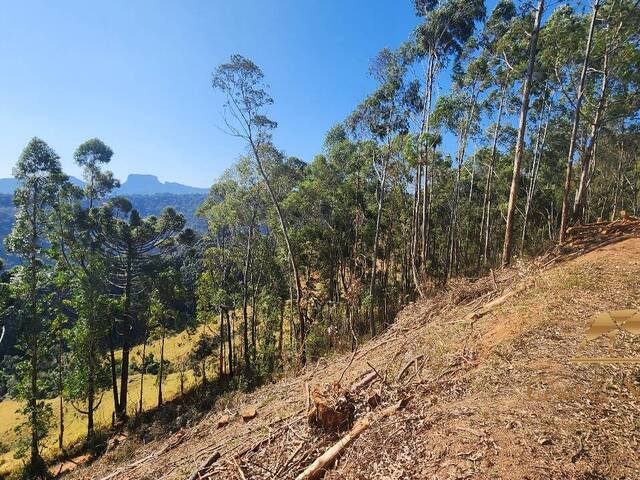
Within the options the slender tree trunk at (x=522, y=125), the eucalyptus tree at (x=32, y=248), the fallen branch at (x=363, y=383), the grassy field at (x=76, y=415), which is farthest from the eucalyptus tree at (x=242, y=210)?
the fallen branch at (x=363, y=383)

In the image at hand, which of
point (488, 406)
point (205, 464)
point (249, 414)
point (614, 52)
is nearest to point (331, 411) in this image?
point (488, 406)

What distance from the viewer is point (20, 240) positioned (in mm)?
14664

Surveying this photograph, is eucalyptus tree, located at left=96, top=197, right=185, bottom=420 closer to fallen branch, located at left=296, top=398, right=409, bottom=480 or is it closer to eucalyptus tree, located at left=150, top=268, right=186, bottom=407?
eucalyptus tree, located at left=150, top=268, right=186, bottom=407

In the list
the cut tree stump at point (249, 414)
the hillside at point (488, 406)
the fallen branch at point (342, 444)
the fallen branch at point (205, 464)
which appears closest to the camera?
the hillside at point (488, 406)

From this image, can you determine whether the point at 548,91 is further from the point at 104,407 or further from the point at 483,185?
the point at 104,407

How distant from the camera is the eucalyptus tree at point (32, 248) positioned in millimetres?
14688

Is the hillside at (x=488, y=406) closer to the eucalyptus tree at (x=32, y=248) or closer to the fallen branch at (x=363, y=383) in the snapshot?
the fallen branch at (x=363, y=383)

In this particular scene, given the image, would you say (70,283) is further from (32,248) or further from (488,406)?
(488,406)

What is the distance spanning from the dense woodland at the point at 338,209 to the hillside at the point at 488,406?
3.92m

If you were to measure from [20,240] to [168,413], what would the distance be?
9.79 metres

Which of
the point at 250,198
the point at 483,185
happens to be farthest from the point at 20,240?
the point at 483,185

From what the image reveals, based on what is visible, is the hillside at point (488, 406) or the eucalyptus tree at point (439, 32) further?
the eucalyptus tree at point (439, 32)

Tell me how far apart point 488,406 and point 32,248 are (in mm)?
16881

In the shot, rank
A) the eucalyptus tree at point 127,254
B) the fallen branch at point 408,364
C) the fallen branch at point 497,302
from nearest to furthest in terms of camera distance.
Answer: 1. the fallen branch at point 408,364
2. the fallen branch at point 497,302
3. the eucalyptus tree at point 127,254
